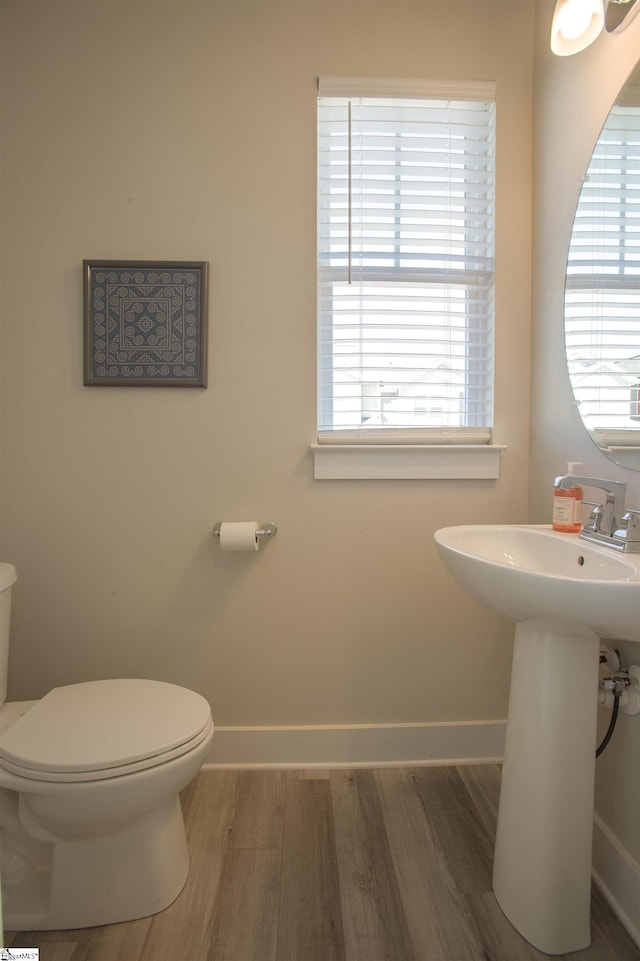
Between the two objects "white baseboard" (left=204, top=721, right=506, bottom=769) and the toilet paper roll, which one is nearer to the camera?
the toilet paper roll

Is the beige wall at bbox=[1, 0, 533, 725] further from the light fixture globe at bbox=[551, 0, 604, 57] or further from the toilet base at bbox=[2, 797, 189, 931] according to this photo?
the toilet base at bbox=[2, 797, 189, 931]

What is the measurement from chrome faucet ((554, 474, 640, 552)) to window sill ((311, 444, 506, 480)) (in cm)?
43

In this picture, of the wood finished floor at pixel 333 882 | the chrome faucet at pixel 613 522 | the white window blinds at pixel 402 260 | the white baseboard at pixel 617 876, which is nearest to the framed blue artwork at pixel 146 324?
the white window blinds at pixel 402 260

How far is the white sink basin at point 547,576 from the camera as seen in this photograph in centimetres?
84

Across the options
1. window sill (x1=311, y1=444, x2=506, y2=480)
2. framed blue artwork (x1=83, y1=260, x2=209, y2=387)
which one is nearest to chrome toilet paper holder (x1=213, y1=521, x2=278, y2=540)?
window sill (x1=311, y1=444, x2=506, y2=480)

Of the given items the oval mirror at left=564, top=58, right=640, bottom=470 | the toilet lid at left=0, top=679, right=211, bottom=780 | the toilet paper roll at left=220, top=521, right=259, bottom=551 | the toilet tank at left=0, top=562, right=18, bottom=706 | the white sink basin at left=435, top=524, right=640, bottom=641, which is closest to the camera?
the white sink basin at left=435, top=524, right=640, bottom=641

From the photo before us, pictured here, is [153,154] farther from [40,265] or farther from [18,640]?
[18,640]

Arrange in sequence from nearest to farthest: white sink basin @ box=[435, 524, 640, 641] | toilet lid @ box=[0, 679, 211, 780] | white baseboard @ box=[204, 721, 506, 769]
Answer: white sink basin @ box=[435, 524, 640, 641] → toilet lid @ box=[0, 679, 211, 780] → white baseboard @ box=[204, 721, 506, 769]

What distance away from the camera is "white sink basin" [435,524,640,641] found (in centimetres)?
84

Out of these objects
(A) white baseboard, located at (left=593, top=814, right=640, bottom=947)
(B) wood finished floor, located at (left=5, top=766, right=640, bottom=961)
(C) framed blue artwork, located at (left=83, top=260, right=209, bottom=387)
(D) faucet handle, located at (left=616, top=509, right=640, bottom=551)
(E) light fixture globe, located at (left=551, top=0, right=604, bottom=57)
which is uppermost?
(E) light fixture globe, located at (left=551, top=0, right=604, bottom=57)

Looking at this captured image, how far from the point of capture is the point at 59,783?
1.04m

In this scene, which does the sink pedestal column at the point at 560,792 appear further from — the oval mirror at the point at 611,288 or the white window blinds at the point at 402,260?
the white window blinds at the point at 402,260

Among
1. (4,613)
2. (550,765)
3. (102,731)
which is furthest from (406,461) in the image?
(4,613)

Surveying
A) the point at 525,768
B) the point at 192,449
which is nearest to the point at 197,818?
the point at 525,768
